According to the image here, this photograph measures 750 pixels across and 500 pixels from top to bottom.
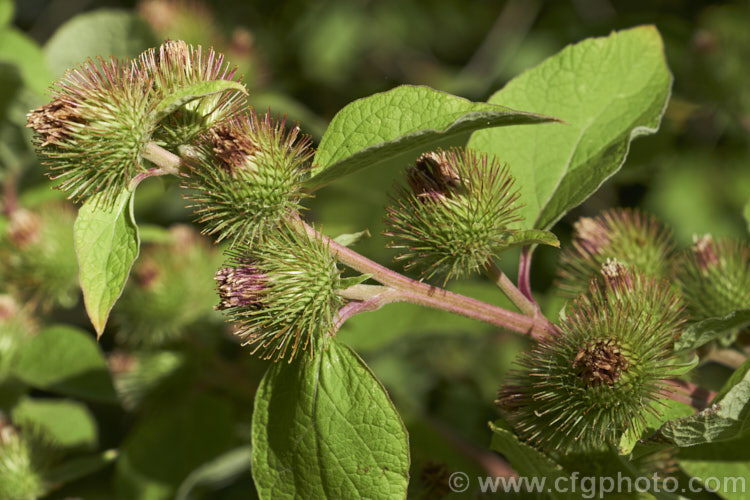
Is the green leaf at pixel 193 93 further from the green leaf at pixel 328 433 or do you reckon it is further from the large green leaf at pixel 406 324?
the large green leaf at pixel 406 324

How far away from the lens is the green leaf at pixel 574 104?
2.07 meters

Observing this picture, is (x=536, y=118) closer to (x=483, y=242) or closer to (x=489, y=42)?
(x=483, y=242)

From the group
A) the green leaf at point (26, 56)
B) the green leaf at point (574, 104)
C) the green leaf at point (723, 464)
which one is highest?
the green leaf at point (26, 56)

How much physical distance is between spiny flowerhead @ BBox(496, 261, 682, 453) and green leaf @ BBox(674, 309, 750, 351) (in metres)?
0.05

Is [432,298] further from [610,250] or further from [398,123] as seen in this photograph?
[610,250]

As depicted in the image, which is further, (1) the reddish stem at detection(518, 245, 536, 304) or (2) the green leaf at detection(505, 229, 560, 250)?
(1) the reddish stem at detection(518, 245, 536, 304)

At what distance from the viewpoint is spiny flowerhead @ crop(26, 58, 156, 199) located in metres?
1.65

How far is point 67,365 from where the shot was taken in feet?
9.48

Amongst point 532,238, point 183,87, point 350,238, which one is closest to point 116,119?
point 183,87

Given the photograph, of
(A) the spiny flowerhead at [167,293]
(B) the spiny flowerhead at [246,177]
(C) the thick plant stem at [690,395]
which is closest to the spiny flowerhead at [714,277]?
(C) the thick plant stem at [690,395]

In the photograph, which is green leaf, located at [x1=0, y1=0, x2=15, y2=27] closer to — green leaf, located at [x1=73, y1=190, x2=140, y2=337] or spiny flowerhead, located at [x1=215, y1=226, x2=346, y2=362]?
green leaf, located at [x1=73, y1=190, x2=140, y2=337]

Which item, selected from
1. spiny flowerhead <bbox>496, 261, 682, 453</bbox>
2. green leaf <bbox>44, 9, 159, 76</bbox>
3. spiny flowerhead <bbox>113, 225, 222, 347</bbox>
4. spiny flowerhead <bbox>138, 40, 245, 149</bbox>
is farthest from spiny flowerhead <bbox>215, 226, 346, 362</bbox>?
green leaf <bbox>44, 9, 159, 76</bbox>

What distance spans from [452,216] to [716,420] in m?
0.80

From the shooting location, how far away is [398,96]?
160 cm
